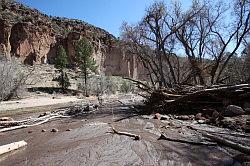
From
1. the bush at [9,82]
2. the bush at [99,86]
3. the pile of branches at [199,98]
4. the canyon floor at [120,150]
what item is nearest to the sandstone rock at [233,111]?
the pile of branches at [199,98]

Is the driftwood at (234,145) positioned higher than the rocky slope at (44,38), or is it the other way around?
the rocky slope at (44,38)

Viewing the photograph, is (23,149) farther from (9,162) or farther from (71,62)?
(71,62)

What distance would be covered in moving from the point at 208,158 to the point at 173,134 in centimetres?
315

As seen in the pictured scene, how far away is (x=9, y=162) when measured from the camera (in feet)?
23.8

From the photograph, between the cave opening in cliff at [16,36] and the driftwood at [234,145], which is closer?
the driftwood at [234,145]

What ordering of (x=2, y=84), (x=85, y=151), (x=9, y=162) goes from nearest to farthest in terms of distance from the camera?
1. (x=9, y=162)
2. (x=85, y=151)
3. (x=2, y=84)

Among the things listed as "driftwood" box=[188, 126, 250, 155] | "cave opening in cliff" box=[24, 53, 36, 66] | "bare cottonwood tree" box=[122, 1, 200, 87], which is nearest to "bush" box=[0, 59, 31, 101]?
"bare cottonwood tree" box=[122, 1, 200, 87]

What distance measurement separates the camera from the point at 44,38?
3438 inches

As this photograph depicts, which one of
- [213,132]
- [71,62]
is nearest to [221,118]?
[213,132]

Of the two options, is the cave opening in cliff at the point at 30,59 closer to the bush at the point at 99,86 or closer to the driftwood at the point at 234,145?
the bush at the point at 99,86

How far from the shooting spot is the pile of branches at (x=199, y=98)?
45.1ft

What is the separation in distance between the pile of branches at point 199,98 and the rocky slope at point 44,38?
156ft

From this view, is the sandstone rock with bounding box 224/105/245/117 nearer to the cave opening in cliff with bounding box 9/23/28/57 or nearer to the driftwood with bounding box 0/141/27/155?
the driftwood with bounding box 0/141/27/155

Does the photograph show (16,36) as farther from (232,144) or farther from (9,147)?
(232,144)
